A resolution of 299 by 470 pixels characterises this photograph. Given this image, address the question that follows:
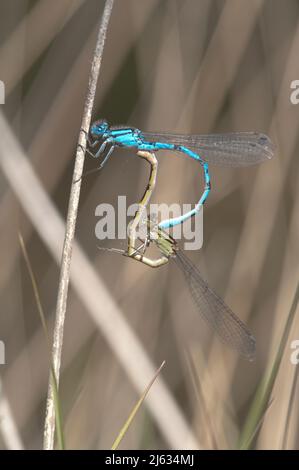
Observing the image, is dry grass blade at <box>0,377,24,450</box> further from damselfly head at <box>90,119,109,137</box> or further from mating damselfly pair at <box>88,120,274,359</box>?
damselfly head at <box>90,119,109,137</box>

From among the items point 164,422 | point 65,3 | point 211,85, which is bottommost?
point 164,422

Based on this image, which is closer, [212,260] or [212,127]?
[212,127]

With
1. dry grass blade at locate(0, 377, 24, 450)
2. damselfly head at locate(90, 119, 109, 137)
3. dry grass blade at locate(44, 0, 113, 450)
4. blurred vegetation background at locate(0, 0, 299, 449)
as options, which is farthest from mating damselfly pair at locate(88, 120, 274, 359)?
dry grass blade at locate(0, 377, 24, 450)

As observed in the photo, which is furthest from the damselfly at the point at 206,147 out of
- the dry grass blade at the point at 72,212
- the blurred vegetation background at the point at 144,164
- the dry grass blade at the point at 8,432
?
the dry grass blade at the point at 8,432

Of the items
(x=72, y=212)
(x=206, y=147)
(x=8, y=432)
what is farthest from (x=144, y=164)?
(x=72, y=212)

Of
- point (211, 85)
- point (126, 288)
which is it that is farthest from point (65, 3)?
point (126, 288)

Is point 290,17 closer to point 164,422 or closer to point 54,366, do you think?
point 164,422
